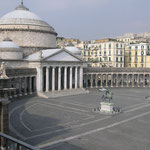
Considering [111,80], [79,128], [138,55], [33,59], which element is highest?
[138,55]

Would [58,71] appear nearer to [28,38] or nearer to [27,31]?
[28,38]

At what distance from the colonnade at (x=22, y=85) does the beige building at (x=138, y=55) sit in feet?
178

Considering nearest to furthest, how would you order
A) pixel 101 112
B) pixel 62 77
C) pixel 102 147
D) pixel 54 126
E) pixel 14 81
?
1. pixel 102 147
2. pixel 54 126
3. pixel 101 112
4. pixel 14 81
5. pixel 62 77

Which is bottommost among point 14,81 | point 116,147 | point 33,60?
point 116,147

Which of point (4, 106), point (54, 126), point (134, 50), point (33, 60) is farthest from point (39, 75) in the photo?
point (134, 50)

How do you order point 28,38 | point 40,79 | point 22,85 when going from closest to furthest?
point 40,79 < point 22,85 < point 28,38

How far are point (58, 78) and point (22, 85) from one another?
33.0 ft

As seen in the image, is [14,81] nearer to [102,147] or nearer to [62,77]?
[62,77]

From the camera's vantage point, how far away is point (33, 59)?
189 feet

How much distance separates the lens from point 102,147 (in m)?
21.7

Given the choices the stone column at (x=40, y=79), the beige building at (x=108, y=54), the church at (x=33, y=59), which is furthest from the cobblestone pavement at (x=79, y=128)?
the beige building at (x=108, y=54)

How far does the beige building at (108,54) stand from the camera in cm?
9369

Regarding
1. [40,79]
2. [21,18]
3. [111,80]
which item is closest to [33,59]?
[40,79]

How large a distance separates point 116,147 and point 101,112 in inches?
609
